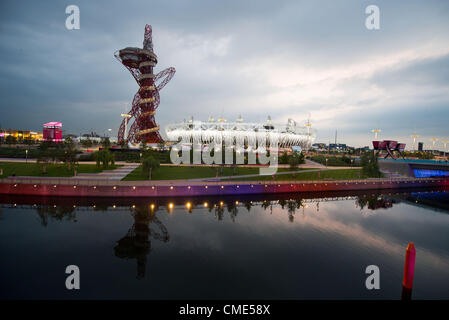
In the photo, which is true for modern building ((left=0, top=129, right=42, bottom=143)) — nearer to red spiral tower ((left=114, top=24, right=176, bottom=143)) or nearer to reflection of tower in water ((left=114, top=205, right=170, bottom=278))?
red spiral tower ((left=114, top=24, right=176, bottom=143))

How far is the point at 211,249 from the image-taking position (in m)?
13.6

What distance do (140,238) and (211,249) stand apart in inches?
202

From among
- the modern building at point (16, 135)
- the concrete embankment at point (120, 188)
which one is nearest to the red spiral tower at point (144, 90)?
the concrete embankment at point (120, 188)

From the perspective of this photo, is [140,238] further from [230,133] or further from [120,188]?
[230,133]

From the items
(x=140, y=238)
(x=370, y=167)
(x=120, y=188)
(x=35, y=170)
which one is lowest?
(x=140, y=238)

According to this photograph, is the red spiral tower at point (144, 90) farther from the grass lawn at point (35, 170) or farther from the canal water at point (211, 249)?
the canal water at point (211, 249)

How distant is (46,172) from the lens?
2919 cm

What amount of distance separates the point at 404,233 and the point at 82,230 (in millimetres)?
25228

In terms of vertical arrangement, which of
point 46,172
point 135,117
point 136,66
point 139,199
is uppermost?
point 136,66

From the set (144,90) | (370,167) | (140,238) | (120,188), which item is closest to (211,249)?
(140,238)

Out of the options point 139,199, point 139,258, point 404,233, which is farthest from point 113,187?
point 404,233
